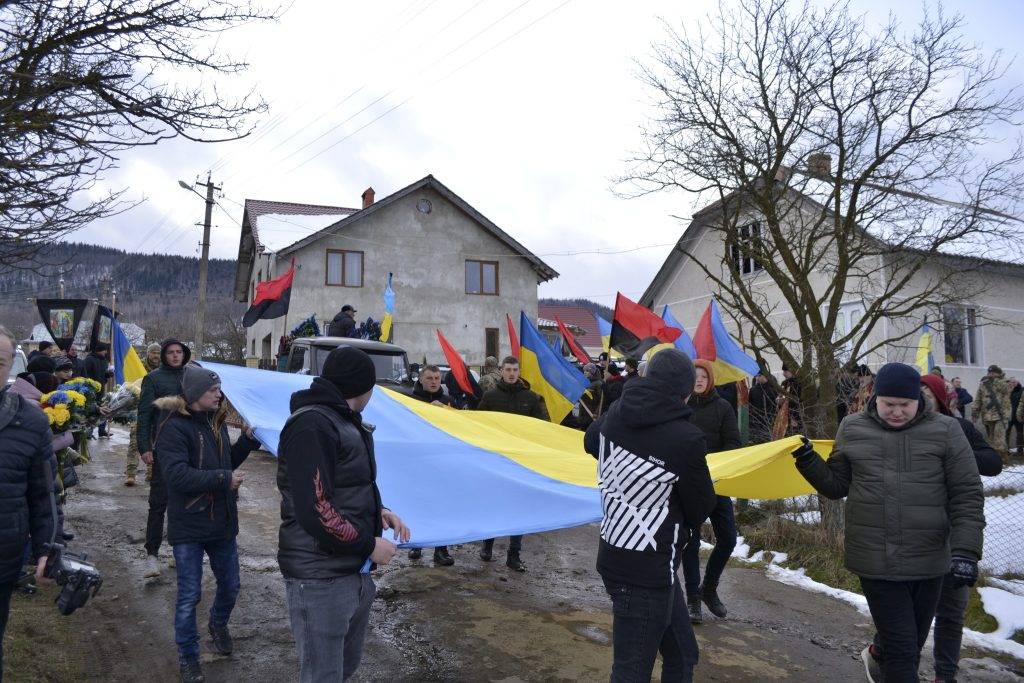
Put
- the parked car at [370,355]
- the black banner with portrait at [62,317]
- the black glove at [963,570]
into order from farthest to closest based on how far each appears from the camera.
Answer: the parked car at [370,355], the black banner with portrait at [62,317], the black glove at [963,570]

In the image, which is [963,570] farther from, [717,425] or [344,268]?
[344,268]

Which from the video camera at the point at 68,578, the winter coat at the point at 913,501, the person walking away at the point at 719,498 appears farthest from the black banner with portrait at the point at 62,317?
the winter coat at the point at 913,501

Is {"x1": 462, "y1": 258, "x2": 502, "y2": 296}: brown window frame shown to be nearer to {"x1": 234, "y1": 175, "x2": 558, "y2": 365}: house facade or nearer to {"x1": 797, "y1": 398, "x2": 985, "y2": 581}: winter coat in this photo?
{"x1": 234, "y1": 175, "x2": 558, "y2": 365}: house facade

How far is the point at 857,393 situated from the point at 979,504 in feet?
17.8

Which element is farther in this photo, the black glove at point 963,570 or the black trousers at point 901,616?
the black trousers at point 901,616

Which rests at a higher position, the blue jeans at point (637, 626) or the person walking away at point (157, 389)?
the person walking away at point (157, 389)

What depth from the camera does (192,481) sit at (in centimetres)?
468

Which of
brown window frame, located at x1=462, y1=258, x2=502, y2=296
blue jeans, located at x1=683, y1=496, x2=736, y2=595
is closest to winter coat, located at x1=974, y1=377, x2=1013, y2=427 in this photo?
blue jeans, located at x1=683, y1=496, x2=736, y2=595

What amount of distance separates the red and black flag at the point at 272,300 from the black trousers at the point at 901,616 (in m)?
14.8

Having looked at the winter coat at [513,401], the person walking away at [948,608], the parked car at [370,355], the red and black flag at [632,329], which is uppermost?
the red and black flag at [632,329]

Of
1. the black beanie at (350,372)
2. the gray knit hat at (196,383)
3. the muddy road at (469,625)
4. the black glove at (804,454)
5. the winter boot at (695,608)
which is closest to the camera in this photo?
the black beanie at (350,372)

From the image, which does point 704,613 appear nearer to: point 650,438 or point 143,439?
point 650,438

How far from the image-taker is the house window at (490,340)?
32.3 meters

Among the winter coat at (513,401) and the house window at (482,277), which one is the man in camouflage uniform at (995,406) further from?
the house window at (482,277)
